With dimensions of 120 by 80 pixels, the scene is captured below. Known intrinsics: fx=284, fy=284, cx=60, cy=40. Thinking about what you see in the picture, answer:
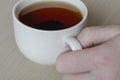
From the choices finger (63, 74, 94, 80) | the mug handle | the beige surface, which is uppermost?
the mug handle

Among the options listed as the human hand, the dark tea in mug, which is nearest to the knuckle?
the human hand

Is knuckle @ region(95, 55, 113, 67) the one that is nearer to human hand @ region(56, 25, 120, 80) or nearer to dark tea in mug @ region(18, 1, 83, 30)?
human hand @ region(56, 25, 120, 80)

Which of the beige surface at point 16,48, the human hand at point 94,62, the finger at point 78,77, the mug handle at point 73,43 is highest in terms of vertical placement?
the mug handle at point 73,43

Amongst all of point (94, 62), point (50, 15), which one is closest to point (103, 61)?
point (94, 62)

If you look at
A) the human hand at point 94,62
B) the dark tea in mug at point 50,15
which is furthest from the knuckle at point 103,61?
the dark tea in mug at point 50,15

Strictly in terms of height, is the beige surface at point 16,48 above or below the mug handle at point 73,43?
below

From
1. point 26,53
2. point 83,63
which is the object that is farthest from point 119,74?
point 26,53

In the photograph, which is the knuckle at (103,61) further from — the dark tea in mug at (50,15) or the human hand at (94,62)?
the dark tea in mug at (50,15)

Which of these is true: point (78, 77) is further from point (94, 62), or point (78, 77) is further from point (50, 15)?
point (50, 15)
